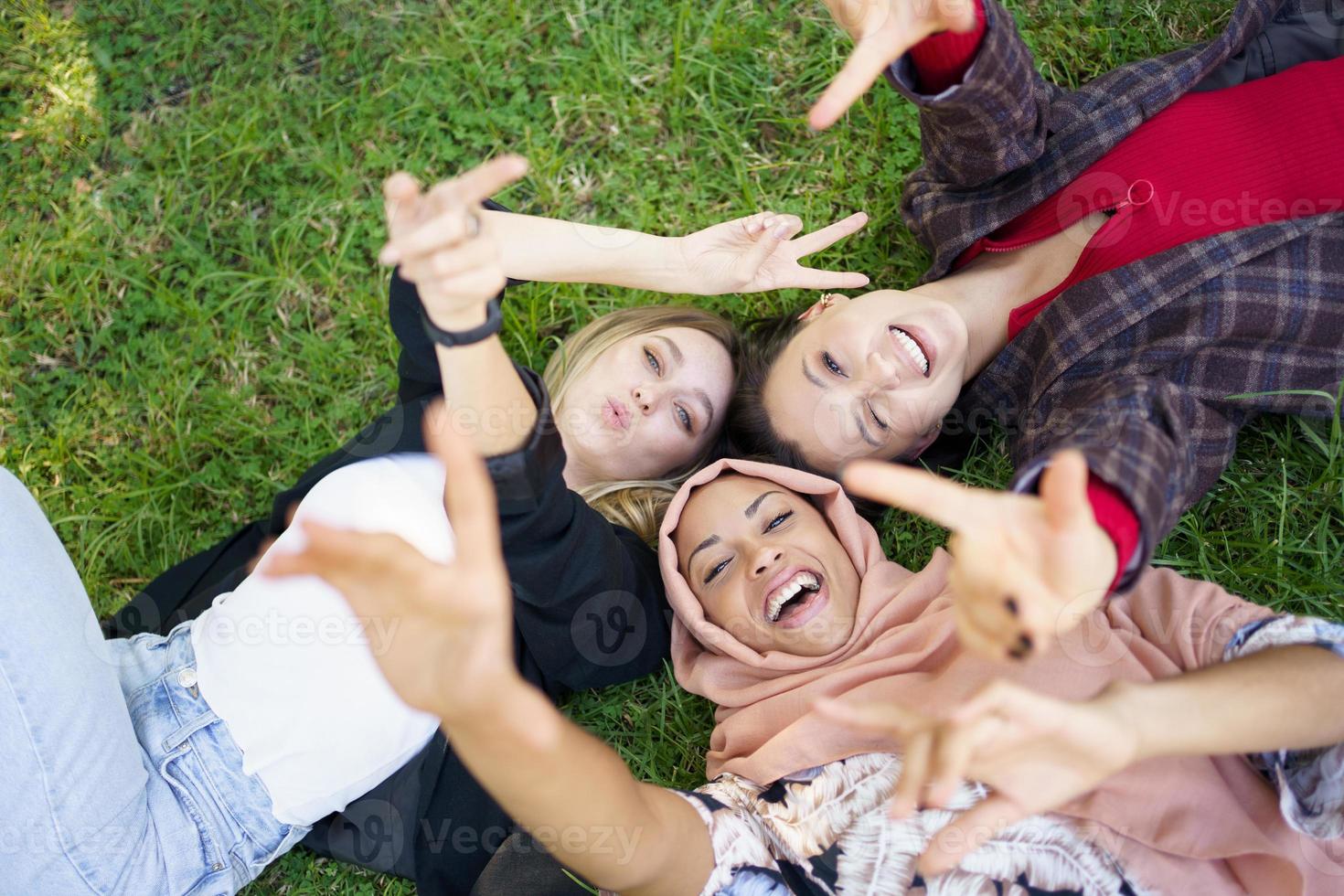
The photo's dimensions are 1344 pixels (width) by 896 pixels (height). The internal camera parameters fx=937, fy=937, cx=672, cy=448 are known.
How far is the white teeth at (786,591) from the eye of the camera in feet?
7.89

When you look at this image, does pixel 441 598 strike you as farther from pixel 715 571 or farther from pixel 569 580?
pixel 715 571

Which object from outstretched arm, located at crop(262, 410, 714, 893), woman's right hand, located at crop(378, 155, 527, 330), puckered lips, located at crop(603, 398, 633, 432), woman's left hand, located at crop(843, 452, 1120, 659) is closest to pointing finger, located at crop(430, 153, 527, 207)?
woman's right hand, located at crop(378, 155, 527, 330)

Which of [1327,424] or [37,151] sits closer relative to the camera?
[1327,424]

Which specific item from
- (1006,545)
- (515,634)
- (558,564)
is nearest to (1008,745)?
(1006,545)

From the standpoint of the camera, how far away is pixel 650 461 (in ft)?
9.39

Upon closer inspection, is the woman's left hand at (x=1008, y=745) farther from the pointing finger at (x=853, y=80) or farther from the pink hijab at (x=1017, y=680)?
the pointing finger at (x=853, y=80)

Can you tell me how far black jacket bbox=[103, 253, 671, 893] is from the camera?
7.73 ft

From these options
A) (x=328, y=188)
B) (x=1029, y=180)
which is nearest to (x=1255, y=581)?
(x=1029, y=180)

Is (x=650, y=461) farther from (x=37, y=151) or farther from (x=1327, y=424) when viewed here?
(x=37, y=151)

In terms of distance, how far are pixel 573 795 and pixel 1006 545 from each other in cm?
85

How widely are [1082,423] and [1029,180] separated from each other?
950 mm

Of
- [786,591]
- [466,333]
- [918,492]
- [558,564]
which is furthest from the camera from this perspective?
[786,591]

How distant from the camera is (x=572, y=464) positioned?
2910mm

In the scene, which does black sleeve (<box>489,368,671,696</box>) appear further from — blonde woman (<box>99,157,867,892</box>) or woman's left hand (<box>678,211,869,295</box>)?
woman's left hand (<box>678,211,869,295</box>)
